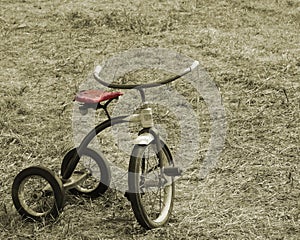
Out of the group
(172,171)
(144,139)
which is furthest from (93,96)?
(172,171)

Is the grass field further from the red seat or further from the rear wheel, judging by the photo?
the red seat

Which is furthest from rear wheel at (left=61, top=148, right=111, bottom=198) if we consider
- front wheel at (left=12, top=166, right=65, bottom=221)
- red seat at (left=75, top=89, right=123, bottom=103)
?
red seat at (left=75, top=89, right=123, bottom=103)

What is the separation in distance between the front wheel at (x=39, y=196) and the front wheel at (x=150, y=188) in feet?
1.70

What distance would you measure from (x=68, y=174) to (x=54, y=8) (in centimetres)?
528

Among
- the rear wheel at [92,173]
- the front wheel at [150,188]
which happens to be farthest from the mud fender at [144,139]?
the rear wheel at [92,173]

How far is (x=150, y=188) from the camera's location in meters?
4.51

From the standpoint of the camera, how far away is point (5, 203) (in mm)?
4742

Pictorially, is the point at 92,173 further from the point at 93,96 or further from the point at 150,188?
the point at 93,96

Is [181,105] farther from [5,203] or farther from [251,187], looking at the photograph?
[5,203]

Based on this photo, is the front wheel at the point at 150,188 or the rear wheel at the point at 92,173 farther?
the rear wheel at the point at 92,173

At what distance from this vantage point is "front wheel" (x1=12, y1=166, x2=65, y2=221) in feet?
13.9

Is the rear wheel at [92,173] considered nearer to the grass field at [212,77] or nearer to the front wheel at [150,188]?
the grass field at [212,77]

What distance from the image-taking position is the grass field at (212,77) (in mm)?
4516

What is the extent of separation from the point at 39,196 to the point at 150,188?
0.80 m
